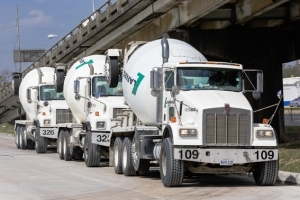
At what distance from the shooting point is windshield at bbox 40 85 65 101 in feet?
111

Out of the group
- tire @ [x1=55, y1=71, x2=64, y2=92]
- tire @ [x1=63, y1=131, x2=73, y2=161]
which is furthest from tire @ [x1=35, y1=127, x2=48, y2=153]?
tire @ [x1=63, y1=131, x2=73, y2=161]

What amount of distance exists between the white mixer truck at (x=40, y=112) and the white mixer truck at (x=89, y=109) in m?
3.29

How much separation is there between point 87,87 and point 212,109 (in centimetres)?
995

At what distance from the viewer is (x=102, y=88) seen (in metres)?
25.2

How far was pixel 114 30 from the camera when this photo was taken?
Answer: 37000 millimetres

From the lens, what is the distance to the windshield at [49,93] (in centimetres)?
3369

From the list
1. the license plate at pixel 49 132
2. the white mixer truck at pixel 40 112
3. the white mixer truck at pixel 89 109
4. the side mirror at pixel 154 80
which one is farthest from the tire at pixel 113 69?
the license plate at pixel 49 132

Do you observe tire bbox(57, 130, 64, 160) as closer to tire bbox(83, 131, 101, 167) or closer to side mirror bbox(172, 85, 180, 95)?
tire bbox(83, 131, 101, 167)

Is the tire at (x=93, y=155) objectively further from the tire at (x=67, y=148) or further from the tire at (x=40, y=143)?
the tire at (x=40, y=143)

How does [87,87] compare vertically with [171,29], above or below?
below

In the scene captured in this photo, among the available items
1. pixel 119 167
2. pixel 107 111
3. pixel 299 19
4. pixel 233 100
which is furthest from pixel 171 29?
pixel 233 100

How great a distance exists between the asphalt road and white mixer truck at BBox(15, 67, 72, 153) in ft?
30.0

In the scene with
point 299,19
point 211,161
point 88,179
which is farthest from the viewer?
point 299,19

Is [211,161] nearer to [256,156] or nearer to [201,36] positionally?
[256,156]
